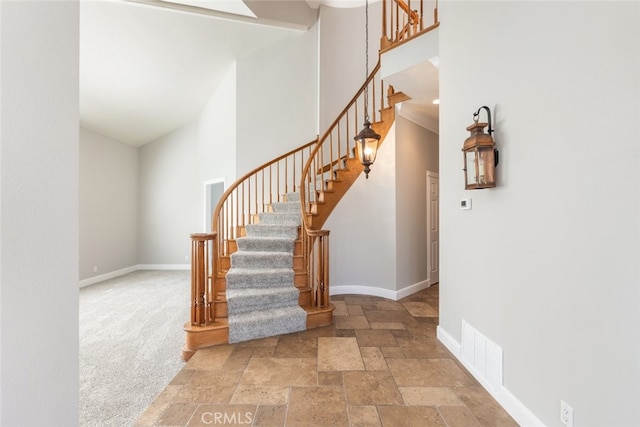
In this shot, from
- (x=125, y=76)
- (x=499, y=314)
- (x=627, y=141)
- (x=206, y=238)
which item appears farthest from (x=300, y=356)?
(x=125, y=76)

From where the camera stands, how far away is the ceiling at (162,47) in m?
3.62

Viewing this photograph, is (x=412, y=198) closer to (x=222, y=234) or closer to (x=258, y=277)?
(x=258, y=277)

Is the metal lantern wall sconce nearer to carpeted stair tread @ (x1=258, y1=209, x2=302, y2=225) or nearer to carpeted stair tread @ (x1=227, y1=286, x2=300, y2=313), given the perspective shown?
carpeted stair tread @ (x1=227, y1=286, x2=300, y2=313)

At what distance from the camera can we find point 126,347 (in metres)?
2.85

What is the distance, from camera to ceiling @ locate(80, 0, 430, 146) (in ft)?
11.9

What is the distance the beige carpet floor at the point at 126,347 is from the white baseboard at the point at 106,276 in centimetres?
27

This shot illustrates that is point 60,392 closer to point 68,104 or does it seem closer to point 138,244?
point 68,104

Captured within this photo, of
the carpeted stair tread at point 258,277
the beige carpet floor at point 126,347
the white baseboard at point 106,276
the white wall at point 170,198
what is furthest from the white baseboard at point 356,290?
the white baseboard at point 106,276

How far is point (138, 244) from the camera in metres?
6.85

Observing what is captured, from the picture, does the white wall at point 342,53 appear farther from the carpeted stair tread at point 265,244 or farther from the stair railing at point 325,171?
the carpeted stair tread at point 265,244

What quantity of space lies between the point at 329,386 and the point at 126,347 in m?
2.14

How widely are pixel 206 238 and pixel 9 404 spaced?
6.92ft

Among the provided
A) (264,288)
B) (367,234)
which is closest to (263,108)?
(367,234)

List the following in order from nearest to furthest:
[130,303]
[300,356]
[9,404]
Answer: [9,404], [300,356], [130,303]
